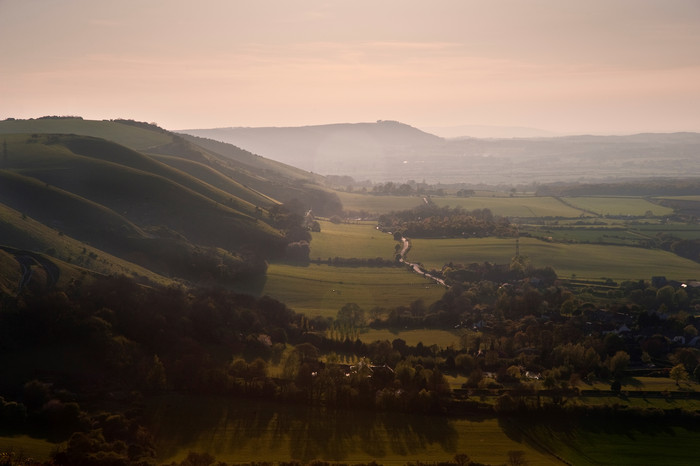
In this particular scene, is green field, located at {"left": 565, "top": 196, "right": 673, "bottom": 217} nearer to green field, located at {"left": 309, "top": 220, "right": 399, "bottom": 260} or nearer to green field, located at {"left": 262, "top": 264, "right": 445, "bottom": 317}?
green field, located at {"left": 309, "top": 220, "right": 399, "bottom": 260}

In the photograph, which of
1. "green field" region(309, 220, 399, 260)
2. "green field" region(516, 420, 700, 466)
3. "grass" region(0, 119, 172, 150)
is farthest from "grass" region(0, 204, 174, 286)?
"grass" region(0, 119, 172, 150)

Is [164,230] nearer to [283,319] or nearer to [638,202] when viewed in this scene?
[283,319]

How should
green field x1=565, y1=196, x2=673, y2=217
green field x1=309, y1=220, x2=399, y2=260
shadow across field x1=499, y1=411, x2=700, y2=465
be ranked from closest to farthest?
shadow across field x1=499, y1=411, x2=700, y2=465, green field x1=309, y1=220, x2=399, y2=260, green field x1=565, y1=196, x2=673, y2=217

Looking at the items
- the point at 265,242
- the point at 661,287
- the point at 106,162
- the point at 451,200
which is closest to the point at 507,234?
the point at 661,287

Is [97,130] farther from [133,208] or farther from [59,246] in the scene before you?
[59,246]

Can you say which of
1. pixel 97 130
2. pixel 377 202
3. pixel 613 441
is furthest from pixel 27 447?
pixel 97 130

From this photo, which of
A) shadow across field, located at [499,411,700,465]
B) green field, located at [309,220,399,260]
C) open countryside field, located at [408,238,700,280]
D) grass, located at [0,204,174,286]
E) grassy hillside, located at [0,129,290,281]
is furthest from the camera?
green field, located at [309,220,399,260]

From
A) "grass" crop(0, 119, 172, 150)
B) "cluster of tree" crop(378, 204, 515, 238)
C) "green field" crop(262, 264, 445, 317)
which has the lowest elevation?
"green field" crop(262, 264, 445, 317)
